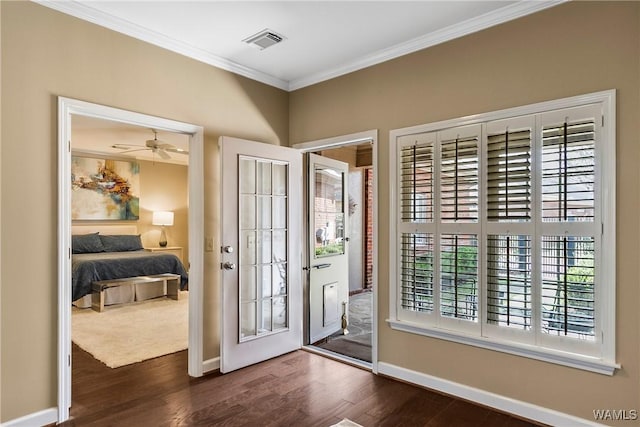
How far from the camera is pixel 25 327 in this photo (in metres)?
2.43

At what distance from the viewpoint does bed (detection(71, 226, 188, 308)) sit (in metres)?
5.73

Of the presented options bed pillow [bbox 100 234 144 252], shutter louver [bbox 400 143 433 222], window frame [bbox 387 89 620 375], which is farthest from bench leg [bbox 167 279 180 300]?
shutter louver [bbox 400 143 433 222]

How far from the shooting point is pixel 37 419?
245cm

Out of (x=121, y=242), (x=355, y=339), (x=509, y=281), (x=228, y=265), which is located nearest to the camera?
(x=509, y=281)

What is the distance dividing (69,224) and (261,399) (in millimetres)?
1865

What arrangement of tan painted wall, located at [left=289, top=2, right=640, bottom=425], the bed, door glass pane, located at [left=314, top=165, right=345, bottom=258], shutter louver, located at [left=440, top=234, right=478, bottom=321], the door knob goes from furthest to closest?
1. the bed
2. door glass pane, located at [left=314, top=165, right=345, bottom=258]
3. the door knob
4. shutter louver, located at [left=440, top=234, right=478, bottom=321]
5. tan painted wall, located at [left=289, top=2, right=640, bottom=425]

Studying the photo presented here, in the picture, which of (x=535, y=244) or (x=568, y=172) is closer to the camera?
(x=568, y=172)

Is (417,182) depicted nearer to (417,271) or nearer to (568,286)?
(417,271)

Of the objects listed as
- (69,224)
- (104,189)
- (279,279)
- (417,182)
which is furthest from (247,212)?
(104,189)

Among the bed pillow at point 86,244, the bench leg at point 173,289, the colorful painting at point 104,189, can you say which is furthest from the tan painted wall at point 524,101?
the colorful painting at point 104,189

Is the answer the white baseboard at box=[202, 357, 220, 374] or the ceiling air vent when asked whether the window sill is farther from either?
the ceiling air vent

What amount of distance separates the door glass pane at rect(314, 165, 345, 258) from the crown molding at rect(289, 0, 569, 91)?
108cm

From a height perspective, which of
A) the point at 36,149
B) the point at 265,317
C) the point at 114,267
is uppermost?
the point at 36,149

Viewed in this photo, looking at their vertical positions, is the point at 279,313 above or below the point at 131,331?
above
